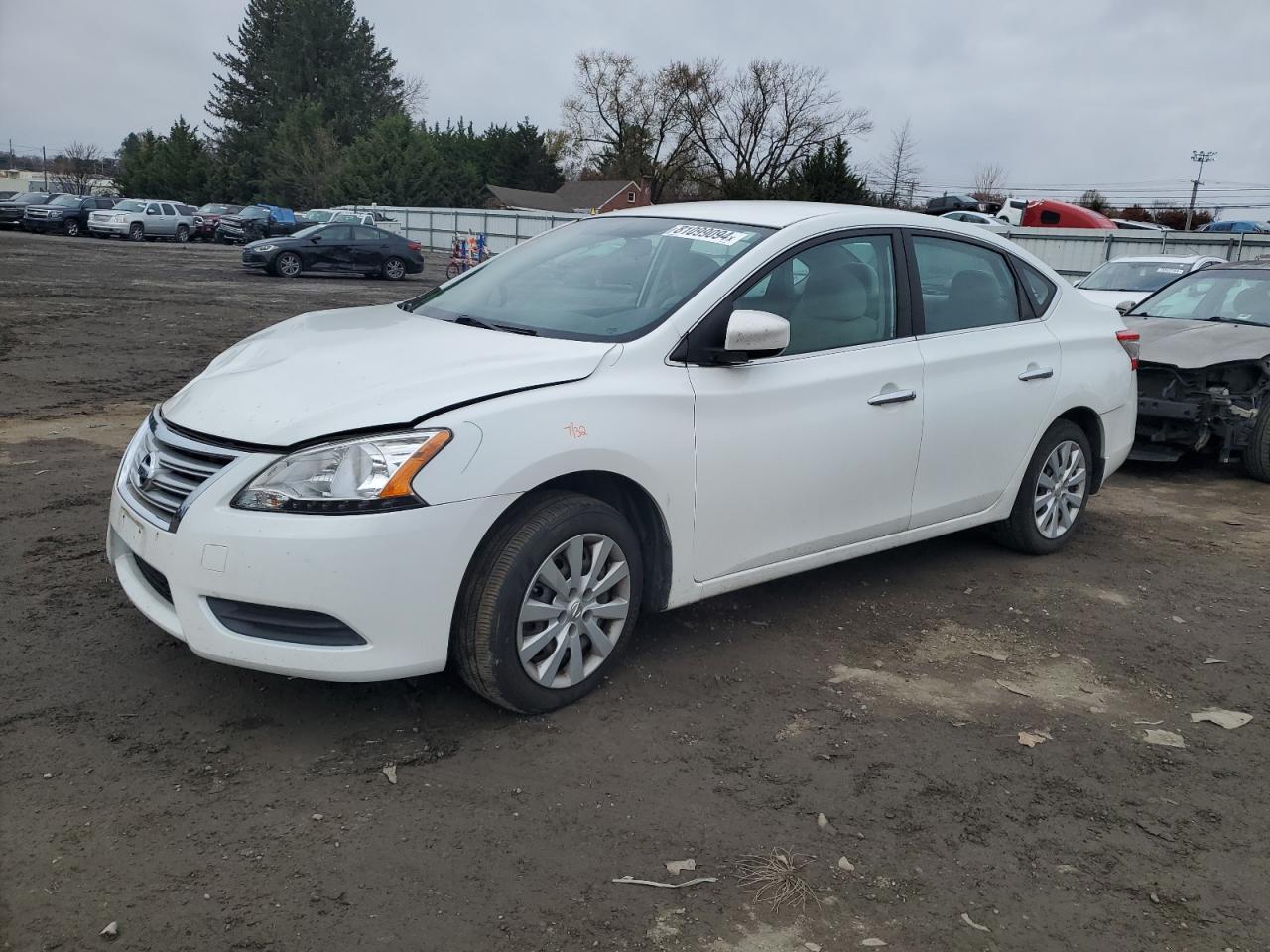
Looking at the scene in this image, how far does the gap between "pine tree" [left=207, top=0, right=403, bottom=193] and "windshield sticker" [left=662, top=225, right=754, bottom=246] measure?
68117mm

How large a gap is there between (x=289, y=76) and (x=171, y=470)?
73039mm

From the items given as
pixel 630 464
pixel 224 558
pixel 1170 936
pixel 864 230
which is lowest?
pixel 1170 936

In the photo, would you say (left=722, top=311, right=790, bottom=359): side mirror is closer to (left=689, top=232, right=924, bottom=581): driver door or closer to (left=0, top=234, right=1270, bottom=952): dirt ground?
(left=689, top=232, right=924, bottom=581): driver door

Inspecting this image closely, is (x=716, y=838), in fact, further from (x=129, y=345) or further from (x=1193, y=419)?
(x=129, y=345)

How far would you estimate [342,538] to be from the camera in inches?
123

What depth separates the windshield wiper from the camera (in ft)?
13.3

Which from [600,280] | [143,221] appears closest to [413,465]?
[600,280]

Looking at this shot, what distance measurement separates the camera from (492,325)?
4.20 m

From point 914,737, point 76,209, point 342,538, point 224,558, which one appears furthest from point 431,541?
point 76,209

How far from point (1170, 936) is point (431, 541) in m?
2.24

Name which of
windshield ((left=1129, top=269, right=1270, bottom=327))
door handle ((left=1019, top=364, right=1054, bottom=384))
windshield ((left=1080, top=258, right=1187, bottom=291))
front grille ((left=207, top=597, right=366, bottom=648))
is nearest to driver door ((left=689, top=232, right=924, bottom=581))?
door handle ((left=1019, top=364, right=1054, bottom=384))

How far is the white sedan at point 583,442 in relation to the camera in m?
3.22

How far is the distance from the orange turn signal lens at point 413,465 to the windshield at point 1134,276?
483 inches

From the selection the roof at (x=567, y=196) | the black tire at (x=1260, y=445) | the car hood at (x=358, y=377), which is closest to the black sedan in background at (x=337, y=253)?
the black tire at (x=1260, y=445)
